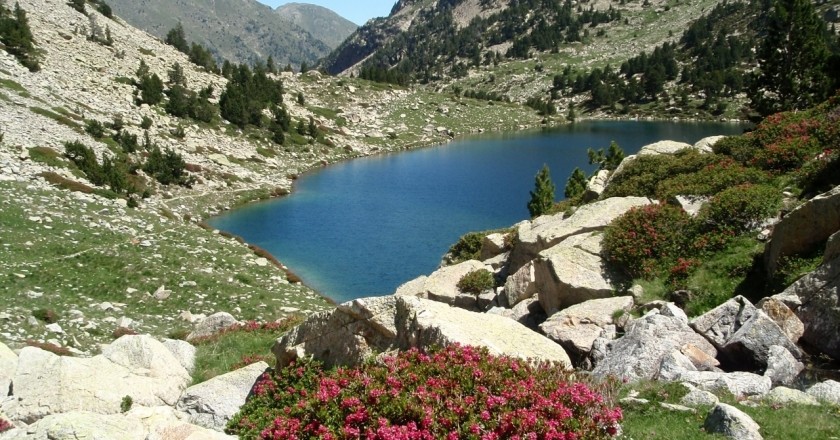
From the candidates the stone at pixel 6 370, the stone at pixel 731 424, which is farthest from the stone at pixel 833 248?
the stone at pixel 6 370

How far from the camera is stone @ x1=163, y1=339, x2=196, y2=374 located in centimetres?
1584

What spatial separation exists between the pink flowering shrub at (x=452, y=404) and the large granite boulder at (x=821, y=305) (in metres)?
5.77

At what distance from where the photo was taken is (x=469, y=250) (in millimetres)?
31844

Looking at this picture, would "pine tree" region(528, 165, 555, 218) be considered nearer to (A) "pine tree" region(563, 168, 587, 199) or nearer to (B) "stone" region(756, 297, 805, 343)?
(A) "pine tree" region(563, 168, 587, 199)

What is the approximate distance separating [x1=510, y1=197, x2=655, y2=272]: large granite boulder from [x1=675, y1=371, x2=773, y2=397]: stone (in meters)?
10.7

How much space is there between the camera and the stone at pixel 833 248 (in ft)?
37.5

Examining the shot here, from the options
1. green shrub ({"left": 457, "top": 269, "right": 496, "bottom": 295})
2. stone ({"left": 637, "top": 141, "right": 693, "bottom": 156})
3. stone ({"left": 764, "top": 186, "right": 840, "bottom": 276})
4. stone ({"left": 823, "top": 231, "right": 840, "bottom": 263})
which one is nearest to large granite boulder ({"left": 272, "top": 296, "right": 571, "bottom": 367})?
stone ({"left": 823, "top": 231, "right": 840, "bottom": 263})

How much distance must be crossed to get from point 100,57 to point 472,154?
6374cm

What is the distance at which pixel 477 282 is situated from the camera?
23.0 m

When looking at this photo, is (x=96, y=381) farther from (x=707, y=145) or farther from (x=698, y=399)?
(x=707, y=145)

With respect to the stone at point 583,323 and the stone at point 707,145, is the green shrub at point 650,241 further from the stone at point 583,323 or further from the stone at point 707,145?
the stone at point 707,145

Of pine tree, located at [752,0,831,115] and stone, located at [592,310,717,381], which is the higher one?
pine tree, located at [752,0,831,115]

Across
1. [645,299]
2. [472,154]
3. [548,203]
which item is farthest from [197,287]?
[472,154]

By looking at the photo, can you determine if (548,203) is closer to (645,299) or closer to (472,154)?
(645,299)
